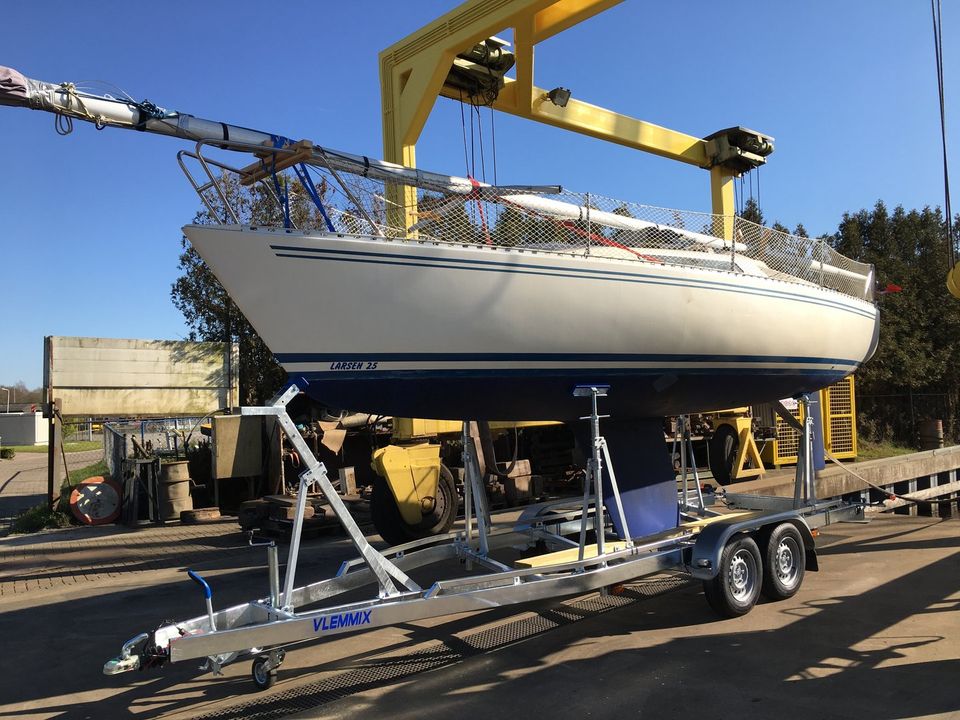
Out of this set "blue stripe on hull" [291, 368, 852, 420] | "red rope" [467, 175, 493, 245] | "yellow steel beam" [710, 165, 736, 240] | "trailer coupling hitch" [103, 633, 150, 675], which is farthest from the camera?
"yellow steel beam" [710, 165, 736, 240]

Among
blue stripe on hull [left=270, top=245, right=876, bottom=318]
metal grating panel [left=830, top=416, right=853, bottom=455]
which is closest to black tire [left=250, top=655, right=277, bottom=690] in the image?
blue stripe on hull [left=270, top=245, right=876, bottom=318]

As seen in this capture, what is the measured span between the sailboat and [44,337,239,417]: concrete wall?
9.39 m

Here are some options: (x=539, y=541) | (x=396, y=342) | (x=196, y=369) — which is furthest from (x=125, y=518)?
(x=396, y=342)

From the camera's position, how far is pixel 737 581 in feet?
18.4

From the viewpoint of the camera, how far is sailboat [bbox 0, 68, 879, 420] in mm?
4312

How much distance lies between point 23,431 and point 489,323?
60.8 m

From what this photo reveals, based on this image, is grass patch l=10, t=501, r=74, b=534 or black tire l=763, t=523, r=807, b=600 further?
grass patch l=10, t=501, r=74, b=534

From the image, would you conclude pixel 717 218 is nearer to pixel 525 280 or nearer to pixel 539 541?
pixel 525 280

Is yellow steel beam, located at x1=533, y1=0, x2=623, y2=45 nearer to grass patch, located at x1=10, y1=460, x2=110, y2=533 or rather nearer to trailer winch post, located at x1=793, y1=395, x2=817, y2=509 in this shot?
trailer winch post, located at x1=793, y1=395, x2=817, y2=509

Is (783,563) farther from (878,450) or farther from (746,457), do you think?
(878,450)

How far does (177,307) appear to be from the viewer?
2148 cm

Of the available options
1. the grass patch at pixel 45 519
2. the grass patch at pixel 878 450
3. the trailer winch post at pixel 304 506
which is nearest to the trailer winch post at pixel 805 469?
the trailer winch post at pixel 304 506

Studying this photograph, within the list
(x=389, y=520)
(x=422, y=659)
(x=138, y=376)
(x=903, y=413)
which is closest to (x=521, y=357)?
(x=422, y=659)

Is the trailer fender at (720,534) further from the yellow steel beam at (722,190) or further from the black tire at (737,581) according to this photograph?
the yellow steel beam at (722,190)
